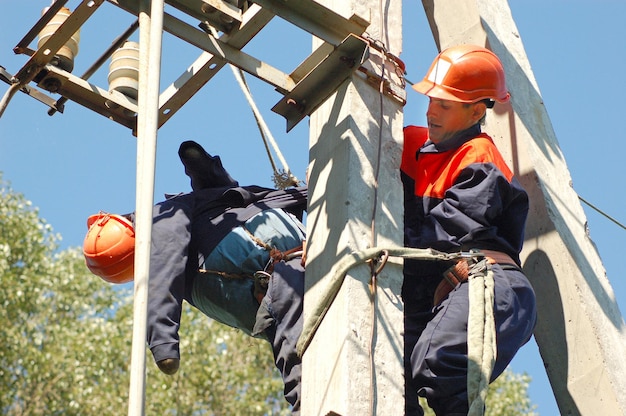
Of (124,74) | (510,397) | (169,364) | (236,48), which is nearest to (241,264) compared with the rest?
(169,364)

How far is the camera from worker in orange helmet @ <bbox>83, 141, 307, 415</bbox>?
16.1 ft

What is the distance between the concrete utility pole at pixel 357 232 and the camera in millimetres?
3891

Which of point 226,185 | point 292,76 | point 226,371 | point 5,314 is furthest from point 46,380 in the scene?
point 292,76

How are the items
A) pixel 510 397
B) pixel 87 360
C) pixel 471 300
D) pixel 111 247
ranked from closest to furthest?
pixel 471 300 → pixel 111 247 → pixel 87 360 → pixel 510 397

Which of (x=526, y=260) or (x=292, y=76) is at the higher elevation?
(x=292, y=76)

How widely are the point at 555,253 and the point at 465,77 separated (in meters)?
0.79

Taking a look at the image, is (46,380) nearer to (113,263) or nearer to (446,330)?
(113,263)

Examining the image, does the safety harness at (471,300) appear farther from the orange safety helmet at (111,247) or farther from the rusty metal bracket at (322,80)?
the orange safety helmet at (111,247)

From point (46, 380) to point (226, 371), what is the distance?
2.28 meters

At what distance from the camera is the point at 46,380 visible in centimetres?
1617

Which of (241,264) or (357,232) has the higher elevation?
(241,264)

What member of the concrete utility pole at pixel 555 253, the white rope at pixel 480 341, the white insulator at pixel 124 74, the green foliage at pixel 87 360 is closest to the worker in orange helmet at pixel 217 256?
the white insulator at pixel 124 74

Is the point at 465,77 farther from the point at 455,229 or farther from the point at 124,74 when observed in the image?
the point at 124,74

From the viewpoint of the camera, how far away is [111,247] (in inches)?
209
